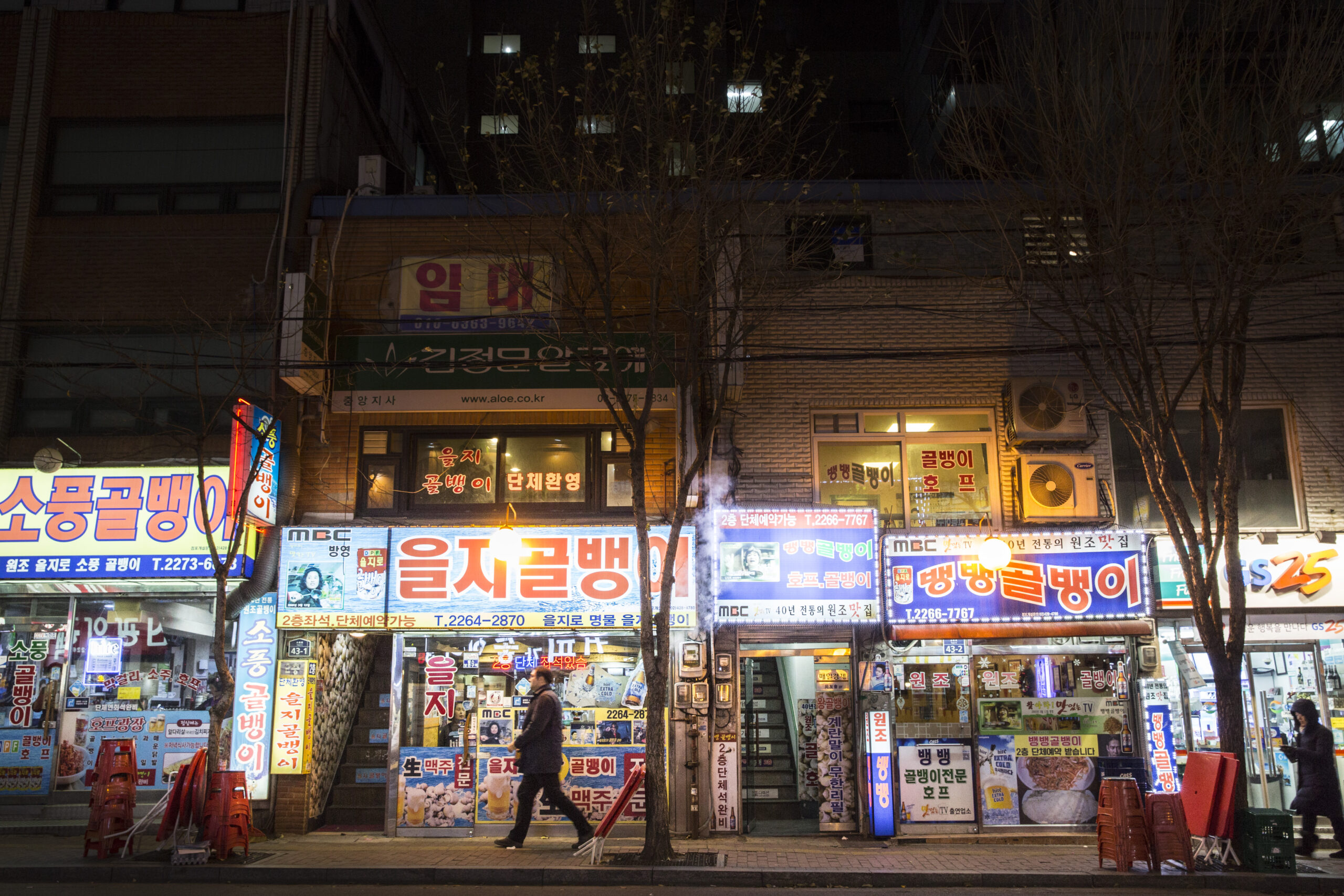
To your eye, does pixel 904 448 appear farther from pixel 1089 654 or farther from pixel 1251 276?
pixel 1251 276

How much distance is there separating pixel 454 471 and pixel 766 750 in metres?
6.18

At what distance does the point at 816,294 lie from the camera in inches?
541

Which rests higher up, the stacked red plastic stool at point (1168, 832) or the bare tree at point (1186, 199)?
the bare tree at point (1186, 199)

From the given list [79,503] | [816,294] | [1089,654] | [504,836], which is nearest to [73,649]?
[79,503]

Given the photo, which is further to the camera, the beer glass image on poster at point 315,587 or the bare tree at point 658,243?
the beer glass image on poster at point 315,587

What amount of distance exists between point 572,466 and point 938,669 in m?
5.61

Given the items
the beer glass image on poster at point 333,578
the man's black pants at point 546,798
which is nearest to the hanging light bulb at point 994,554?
the man's black pants at point 546,798

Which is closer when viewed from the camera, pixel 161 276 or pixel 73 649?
pixel 73 649

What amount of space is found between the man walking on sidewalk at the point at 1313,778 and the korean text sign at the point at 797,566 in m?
4.92

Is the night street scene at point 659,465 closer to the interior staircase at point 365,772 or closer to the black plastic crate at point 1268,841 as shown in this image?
the interior staircase at point 365,772

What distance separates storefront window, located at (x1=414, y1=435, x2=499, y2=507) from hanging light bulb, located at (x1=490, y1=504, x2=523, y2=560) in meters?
1.11

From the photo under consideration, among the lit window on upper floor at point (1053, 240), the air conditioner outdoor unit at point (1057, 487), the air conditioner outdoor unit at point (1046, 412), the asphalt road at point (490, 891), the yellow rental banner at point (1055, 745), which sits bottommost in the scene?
the asphalt road at point (490, 891)

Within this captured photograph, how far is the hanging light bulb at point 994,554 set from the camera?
12375 millimetres

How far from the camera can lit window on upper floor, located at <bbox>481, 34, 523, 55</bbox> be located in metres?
29.2
